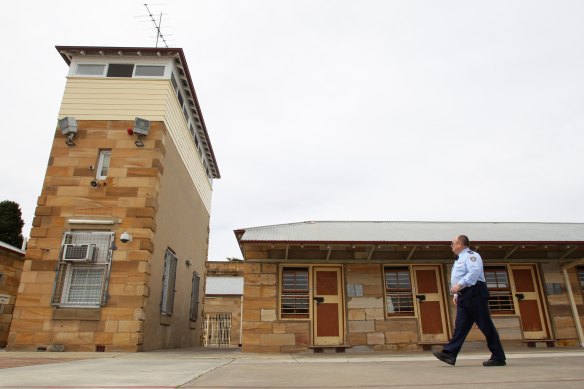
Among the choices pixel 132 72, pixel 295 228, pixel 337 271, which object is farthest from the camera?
pixel 132 72

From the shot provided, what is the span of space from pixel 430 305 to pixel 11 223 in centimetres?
1967

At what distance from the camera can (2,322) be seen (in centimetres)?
1311

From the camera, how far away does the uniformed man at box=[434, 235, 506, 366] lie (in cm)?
476

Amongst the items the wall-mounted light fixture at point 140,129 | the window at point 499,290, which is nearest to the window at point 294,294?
the window at point 499,290

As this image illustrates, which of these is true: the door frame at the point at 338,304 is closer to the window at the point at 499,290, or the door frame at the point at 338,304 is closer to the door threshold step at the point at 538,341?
the window at the point at 499,290

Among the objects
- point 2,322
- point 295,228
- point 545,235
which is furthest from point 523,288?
point 2,322

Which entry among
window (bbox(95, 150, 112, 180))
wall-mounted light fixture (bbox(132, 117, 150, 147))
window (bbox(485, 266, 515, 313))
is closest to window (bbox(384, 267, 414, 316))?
window (bbox(485, 266, 515, 313))

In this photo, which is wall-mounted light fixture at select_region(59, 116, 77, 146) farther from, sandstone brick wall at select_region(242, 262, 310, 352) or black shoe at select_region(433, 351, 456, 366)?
black shoe at select_region(433, 351, 456, 366)

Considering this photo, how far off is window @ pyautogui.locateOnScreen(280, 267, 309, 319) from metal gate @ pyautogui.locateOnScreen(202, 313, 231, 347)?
15759 mm

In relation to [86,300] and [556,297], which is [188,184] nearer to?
[86,300]

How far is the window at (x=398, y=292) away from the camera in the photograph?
11312 millimetres

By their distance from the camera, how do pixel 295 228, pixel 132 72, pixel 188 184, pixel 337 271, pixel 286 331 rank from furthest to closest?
pixel 188 184 → pixel 132 72 → pixel 295 228 → pixel 337 271 → pixel 286 331

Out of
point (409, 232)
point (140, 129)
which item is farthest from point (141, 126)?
point (409, 232)

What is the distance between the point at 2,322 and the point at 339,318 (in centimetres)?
1089
